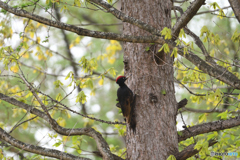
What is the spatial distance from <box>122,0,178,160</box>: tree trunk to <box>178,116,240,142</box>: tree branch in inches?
8.6

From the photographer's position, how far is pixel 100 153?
3.47m

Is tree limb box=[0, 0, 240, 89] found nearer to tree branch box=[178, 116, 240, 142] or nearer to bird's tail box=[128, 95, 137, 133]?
tree branch box=[178, 116, 240, 142]

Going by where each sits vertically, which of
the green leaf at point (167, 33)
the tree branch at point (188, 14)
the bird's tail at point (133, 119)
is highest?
the tree branch at point (188, 14)

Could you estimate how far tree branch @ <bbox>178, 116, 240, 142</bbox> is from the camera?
3.16 meters

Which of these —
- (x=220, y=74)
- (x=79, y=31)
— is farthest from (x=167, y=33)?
(x=79, y=31)

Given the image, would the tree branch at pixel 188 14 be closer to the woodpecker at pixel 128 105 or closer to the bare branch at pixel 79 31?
the bare branch at pixel 79 31

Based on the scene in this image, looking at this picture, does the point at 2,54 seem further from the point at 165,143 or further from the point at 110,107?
the point at 110,107

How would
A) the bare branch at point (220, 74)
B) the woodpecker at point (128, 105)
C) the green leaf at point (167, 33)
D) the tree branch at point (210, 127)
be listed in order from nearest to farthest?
1. the green leaf at point (167, 33)
2. the bare branch at point (220, 74)
3. the tree branch at point (210, 127)
4. the woodpecker at point (128, 105)

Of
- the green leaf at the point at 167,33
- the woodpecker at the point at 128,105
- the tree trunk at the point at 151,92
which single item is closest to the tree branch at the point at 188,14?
the green leaf at the point at 167,33

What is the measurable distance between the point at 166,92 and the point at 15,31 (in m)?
2.69

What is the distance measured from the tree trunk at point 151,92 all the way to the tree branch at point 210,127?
22 centimetres

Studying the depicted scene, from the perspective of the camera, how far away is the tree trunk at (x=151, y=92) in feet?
10.5

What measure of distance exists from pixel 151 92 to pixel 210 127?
34.4 inches

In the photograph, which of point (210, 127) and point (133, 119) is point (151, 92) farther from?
point (210, 127)
